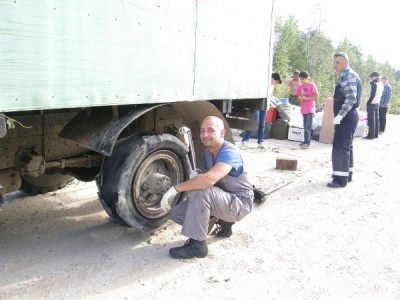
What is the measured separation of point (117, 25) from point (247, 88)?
75.8 inches

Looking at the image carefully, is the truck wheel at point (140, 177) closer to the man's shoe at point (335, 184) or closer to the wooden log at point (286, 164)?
the man's shoe at point (335, 184)

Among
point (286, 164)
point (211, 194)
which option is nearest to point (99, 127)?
point (211, 194)

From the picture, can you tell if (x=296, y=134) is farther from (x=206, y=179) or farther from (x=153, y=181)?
(x=206, y=179)

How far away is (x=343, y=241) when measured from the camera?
449 cm

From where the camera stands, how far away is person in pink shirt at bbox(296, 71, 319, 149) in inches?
409

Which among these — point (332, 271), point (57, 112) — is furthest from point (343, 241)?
point (57, 112)

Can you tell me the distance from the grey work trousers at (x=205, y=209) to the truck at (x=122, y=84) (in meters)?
0.42

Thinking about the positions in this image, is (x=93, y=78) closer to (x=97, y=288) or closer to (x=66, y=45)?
(x=66, y=45)

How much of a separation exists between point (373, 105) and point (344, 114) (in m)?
7.06

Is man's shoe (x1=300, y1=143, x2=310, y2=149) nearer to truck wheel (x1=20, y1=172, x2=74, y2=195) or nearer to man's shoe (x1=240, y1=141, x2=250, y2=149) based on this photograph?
man's shoe (x1=240, y1=141, x2=250, y2=149)

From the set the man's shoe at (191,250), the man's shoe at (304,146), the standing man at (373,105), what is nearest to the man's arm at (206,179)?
the man's shoe at (191,250)

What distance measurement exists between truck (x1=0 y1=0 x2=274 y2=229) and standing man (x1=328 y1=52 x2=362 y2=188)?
1971mm


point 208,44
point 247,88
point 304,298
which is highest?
point 208,44

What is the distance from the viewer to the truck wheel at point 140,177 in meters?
3.77
